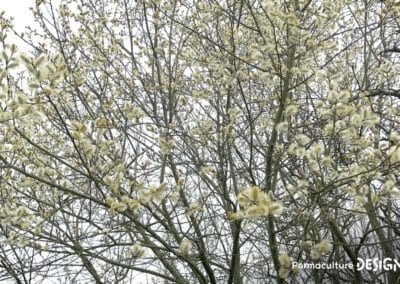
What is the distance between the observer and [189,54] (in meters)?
4.19

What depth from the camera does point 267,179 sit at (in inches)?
109

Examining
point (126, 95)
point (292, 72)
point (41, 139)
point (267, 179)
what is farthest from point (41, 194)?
point (292, 72)

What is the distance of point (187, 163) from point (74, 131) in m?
1.69

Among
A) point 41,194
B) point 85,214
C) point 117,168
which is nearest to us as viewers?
point 117,168

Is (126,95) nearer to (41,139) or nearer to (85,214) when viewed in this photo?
(41,139)

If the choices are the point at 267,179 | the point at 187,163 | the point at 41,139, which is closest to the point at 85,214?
the point at 41,139

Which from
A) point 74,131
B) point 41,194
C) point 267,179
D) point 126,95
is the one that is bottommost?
point 74,131

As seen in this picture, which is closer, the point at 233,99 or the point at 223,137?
the point at 223,137

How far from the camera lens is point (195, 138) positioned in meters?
3.77

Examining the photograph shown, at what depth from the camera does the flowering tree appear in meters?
2.25

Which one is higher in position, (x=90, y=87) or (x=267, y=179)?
(x=90, y=87)

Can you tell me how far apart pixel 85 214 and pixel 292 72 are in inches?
121

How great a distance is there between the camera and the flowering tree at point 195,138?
7.38 ft

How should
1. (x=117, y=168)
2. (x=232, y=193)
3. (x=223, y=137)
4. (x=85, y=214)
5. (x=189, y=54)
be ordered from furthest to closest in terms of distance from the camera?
(x=85, y=214) → (x=232, y=193) → (x=189, y=54) → (x=223, y=137) → (x=117, y=168)
